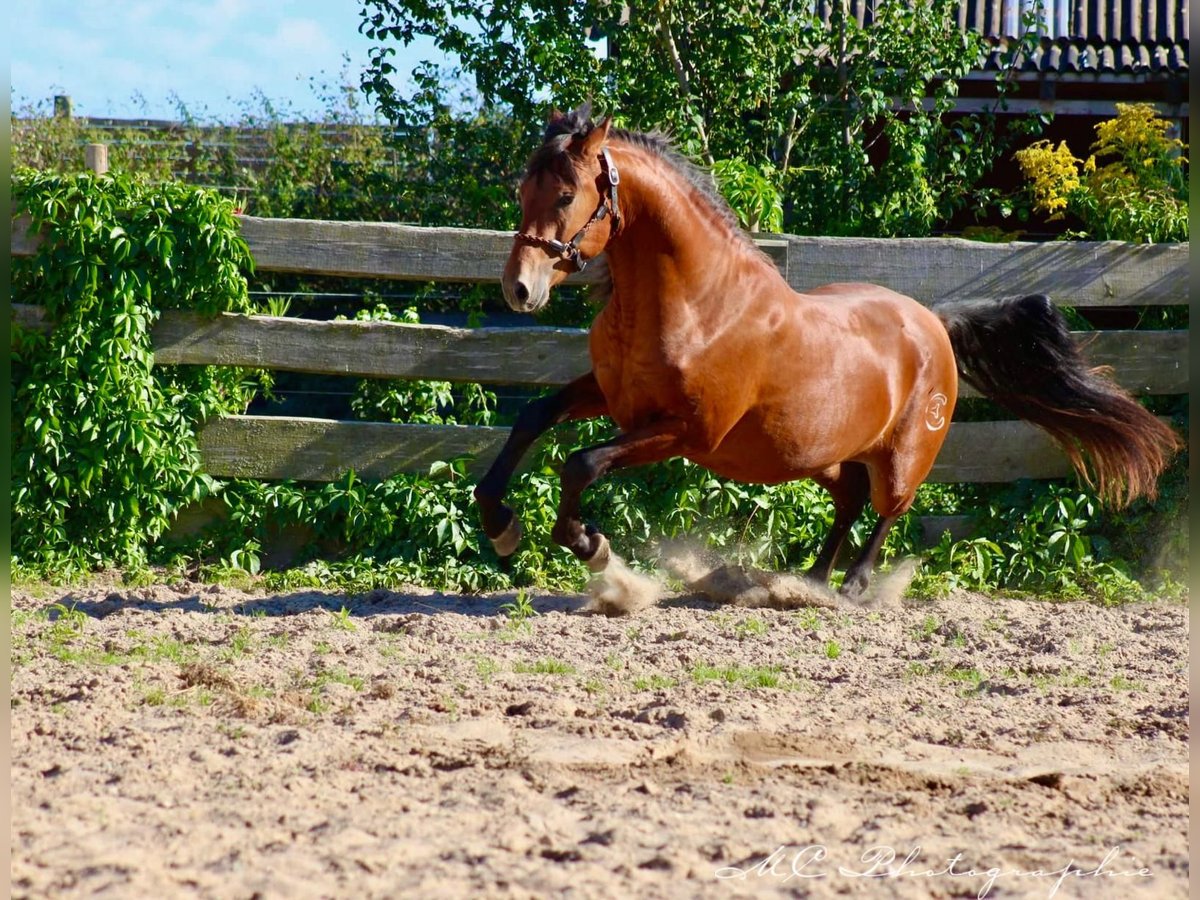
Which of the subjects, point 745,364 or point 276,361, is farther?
point 276,361

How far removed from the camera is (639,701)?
4223mm

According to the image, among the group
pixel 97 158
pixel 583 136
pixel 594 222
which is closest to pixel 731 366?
pixel 594 222

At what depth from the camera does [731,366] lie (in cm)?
521

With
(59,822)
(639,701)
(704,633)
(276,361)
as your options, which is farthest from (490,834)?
(276,361)

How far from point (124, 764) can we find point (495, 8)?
5.96m

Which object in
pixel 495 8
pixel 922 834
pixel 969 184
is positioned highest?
pixel 495 8

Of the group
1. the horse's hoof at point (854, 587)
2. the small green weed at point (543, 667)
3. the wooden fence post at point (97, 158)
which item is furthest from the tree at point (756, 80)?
the small green weed at point (543, 667)

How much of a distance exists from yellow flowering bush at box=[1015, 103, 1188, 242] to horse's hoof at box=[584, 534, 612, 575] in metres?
3.82

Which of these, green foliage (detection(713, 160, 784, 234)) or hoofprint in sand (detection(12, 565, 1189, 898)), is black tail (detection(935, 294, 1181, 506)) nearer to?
hoofprint in sand (detection(12, 565, 1189, 898))

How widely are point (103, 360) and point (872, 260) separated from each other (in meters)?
3.99

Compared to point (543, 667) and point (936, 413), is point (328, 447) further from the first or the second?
point (936, 413)

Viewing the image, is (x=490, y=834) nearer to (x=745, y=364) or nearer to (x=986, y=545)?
(x=745, y=364)
